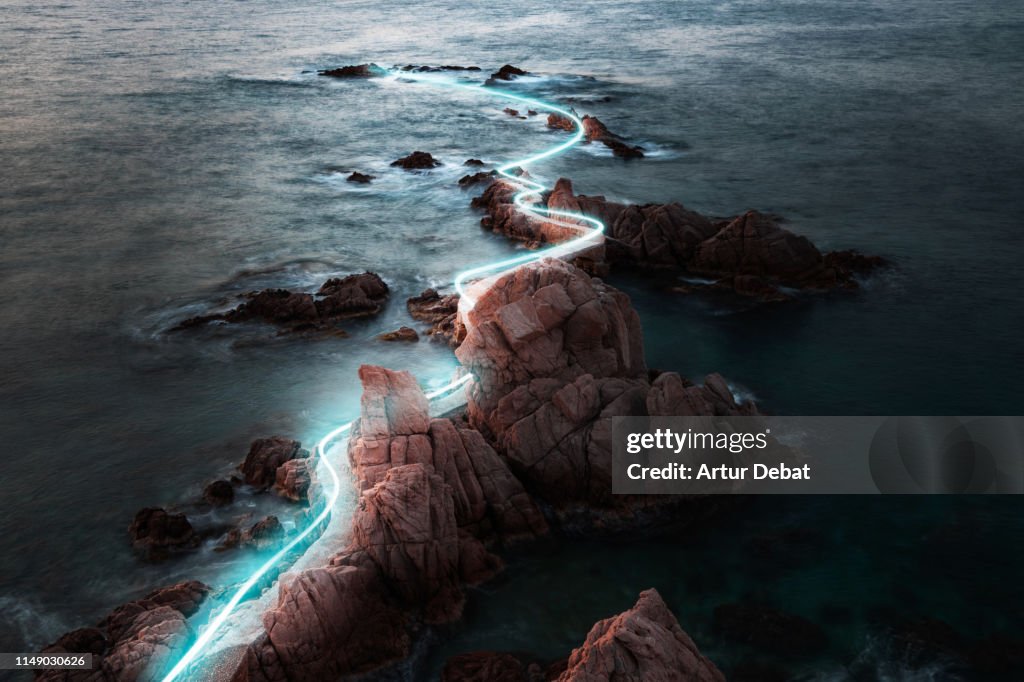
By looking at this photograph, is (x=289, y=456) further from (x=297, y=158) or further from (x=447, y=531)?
(x=297, y=158)

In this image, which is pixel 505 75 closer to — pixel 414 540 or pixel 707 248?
pixel 707 248

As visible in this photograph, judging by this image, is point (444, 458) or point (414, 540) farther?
point (444, 458)

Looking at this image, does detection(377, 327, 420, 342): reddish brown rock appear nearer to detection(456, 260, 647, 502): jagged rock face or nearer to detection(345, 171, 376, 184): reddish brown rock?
detection(456, 260, 647, 502): jagged rock face

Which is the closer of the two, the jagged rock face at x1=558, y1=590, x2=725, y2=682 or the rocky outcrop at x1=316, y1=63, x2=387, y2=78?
the jagged rock face at x1=558, y1=590, x2=725, y2=682

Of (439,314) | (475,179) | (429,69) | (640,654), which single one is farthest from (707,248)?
(429,69)

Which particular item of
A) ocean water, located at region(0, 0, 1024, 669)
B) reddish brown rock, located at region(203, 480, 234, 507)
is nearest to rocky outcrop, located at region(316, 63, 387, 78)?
ocean water, located at region(0, 0, 1024, 669)

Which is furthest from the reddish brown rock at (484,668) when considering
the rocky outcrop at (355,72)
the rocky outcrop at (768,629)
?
the rocky outcrop at (355,72)
